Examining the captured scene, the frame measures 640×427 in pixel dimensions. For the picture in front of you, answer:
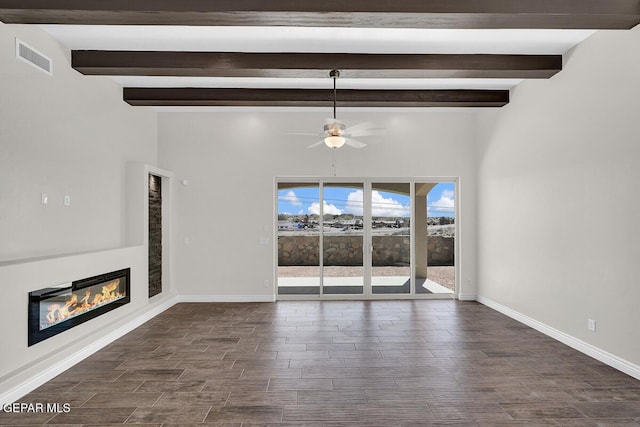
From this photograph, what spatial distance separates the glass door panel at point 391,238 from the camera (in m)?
6.94

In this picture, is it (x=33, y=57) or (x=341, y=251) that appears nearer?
(x=33, y=57)

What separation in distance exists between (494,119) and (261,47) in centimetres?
399

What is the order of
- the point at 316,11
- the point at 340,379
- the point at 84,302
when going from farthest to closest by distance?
the point at 84,302, the point at 340,379, the point at 316,11

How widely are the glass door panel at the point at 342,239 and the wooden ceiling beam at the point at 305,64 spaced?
2.70 m

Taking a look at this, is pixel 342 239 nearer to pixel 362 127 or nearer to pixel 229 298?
pixel 362 127

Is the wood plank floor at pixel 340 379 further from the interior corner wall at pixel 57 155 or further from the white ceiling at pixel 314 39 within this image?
the white ceiling at pixel 314 39

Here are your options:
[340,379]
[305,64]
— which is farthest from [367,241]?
[340,379]

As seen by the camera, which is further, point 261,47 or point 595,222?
point 261,47

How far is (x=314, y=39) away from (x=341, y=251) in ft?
12.6

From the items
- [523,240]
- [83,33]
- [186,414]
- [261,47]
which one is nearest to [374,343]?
[186,414]

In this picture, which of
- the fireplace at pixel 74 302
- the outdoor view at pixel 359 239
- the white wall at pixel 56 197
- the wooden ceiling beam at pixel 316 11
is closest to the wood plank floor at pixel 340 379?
the white wall at pixel 56 197

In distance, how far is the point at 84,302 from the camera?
163 inches

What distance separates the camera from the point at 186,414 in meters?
2.84

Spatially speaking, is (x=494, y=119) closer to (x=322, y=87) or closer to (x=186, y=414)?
(x=322, y=87)
